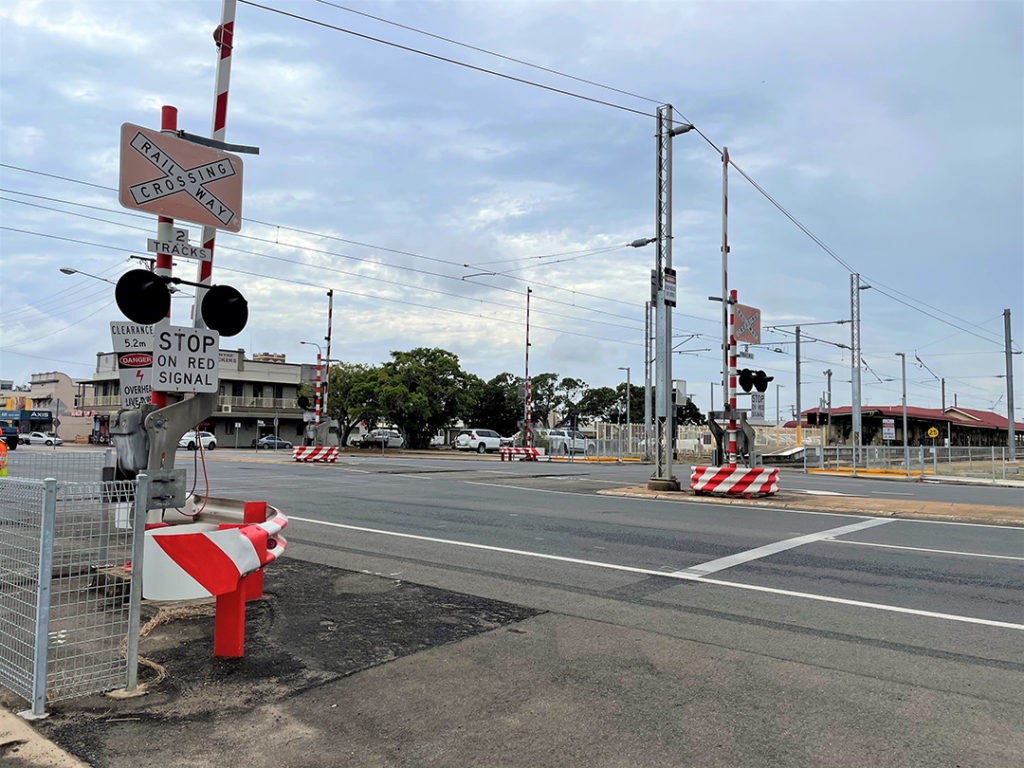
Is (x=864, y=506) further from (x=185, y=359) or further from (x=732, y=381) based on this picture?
(x=185, y=359)

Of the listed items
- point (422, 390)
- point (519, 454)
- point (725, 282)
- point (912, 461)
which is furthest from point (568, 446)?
point (725, 282)

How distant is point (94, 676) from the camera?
4.40 m

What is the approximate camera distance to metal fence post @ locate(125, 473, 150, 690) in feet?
14.2

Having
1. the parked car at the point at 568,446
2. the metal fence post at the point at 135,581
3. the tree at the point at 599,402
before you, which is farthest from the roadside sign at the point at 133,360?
the tree at the point at 599,402

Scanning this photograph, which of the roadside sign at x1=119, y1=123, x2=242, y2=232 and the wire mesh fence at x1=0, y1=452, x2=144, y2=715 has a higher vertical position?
the roadside sign at x1=119, y1=123, x2=242, y2=232

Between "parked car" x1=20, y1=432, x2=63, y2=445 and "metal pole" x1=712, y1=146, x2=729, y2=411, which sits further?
"parked car" x1=20, y1=432, x2=63, y2=445

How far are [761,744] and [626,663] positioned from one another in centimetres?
137

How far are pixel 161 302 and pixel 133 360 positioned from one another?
4.55 feet

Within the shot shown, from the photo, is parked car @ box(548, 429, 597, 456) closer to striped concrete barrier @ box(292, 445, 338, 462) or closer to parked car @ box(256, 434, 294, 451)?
striped concrete barrier @ box(292, 445, 338, 462)

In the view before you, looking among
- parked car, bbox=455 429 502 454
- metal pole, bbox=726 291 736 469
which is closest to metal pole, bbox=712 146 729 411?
metal pole, bbox=726 291 736 469

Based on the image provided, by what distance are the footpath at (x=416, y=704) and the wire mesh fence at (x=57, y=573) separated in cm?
18

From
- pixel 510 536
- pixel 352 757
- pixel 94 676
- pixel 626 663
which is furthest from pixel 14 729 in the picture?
pixel 510 536

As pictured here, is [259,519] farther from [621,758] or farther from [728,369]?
[728,369]

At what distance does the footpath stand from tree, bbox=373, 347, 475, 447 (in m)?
47.7
